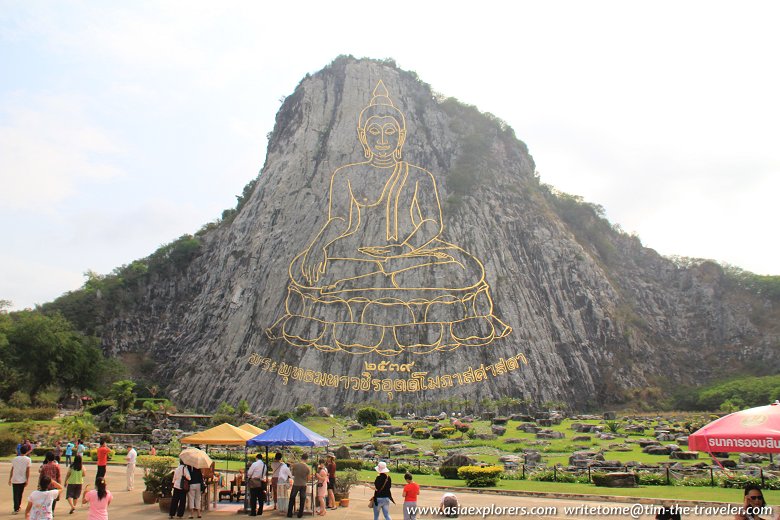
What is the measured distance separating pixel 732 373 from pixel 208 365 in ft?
132

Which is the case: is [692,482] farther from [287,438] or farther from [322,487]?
[287,438]

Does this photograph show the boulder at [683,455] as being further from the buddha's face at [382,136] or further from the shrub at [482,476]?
the buddha's face at [382,136]

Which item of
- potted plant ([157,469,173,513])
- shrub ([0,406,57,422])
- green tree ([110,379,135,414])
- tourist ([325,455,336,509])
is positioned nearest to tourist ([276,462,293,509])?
tourist ([325,455,336,509])

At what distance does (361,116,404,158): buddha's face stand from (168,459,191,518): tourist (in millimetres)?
45011

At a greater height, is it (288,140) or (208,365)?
(288,140)

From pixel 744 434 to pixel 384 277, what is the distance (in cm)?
4042

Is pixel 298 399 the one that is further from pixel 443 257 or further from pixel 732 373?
pixel 732 373

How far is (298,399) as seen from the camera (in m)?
42.8

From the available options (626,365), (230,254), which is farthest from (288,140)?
(626,365)

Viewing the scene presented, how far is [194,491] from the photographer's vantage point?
13.0 meters

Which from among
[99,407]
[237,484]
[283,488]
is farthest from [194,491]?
[99,407]

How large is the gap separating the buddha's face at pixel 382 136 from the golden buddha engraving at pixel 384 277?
0.70 feet

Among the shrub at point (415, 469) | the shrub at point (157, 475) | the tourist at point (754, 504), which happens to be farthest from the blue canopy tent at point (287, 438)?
the tourist at point (754, 504)

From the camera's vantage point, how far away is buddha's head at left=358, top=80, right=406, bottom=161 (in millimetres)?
56075
